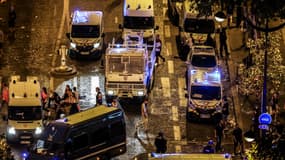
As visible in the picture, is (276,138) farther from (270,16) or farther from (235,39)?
(235,39)

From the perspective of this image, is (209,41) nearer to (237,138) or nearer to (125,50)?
(125,50)

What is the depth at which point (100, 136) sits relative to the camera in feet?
117

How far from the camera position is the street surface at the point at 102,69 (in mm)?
39938

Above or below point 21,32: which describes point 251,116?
below

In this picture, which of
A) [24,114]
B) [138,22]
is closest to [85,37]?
[138,22]

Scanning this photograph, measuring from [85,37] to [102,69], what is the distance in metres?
1.92

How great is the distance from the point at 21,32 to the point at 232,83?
11926 millimetres

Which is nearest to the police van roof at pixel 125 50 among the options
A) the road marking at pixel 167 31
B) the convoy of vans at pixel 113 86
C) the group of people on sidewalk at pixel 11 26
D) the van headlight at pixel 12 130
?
the convoy of vans at pixel 113 86

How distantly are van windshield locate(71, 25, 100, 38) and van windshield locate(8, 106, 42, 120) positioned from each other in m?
8.12

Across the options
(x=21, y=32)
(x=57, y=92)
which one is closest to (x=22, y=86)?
(x=57, y=92)

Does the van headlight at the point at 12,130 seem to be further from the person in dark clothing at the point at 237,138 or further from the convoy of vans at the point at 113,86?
the person in dark clothing at the point at 237,138

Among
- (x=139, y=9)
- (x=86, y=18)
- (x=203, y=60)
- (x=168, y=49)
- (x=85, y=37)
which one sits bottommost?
(x=168, y=49)

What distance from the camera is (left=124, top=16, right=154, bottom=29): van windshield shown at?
46.8 m

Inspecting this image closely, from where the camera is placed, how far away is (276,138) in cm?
2581
